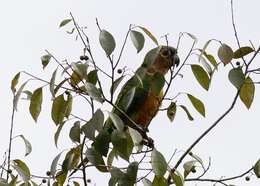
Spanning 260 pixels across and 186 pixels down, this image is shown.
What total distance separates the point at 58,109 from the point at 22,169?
1.39 ft

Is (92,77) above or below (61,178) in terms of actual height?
above

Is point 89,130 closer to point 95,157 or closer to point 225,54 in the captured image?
point 95,157

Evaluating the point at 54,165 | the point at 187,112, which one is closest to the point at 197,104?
the point at 187,112

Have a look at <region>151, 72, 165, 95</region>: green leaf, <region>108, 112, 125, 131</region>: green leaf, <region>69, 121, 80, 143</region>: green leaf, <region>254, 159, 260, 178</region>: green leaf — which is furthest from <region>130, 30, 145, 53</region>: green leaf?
<region>254, 159, 260, 178</region>: green leaf

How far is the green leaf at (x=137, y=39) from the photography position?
263 cm

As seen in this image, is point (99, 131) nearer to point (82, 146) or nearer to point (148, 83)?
point (82, 146)

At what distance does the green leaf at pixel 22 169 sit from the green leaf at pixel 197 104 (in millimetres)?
971

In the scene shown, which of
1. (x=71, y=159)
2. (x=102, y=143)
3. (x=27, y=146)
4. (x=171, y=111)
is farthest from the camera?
(x=171, y=111)

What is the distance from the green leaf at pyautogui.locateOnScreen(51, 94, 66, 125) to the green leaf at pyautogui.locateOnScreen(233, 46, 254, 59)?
2.97 feet

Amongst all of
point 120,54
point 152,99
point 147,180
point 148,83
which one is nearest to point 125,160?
point 147,180

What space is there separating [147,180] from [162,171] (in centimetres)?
21

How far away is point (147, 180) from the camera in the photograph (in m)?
2.60

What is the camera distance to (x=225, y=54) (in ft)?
8.91

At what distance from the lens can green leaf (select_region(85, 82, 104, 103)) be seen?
8.06 ft
